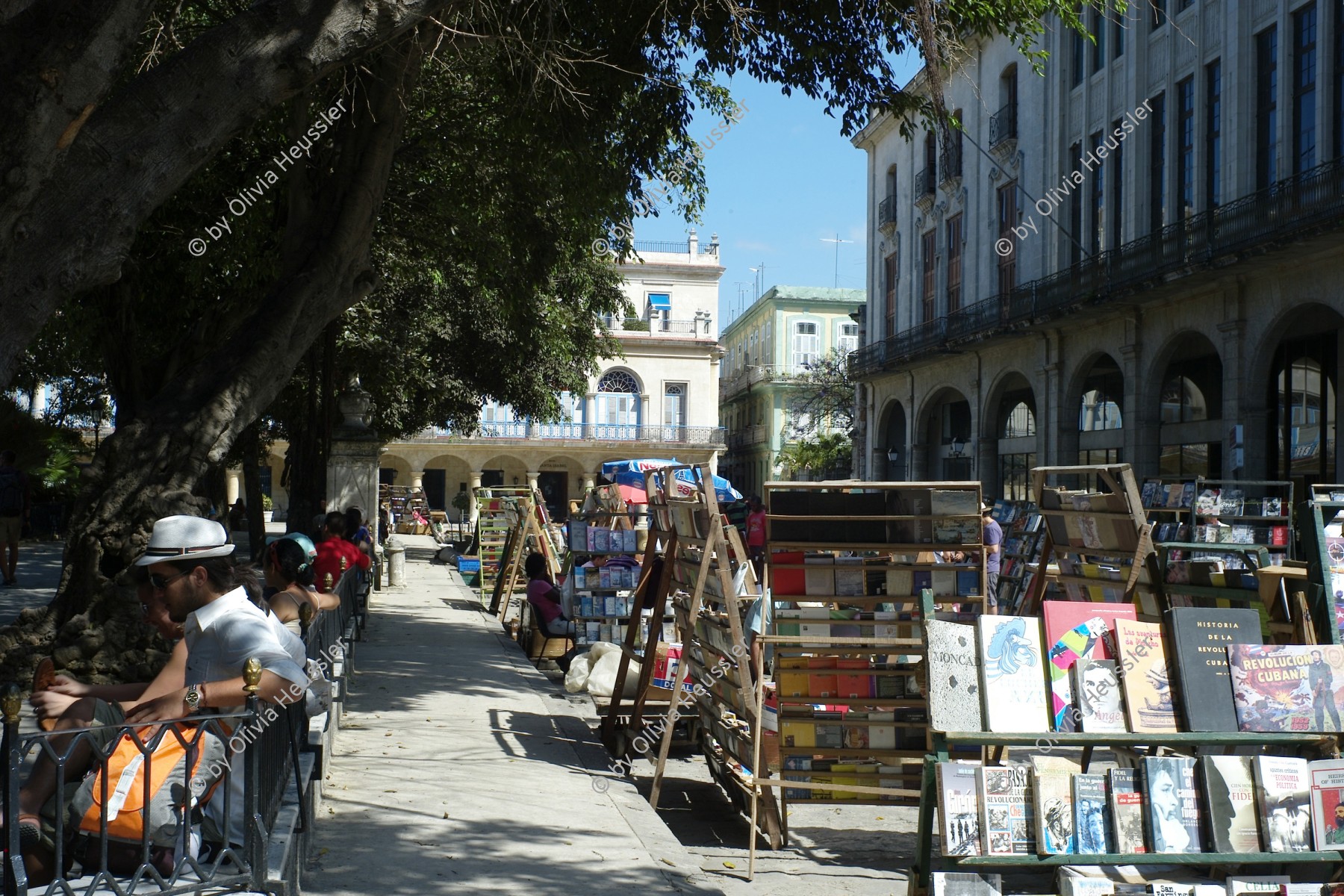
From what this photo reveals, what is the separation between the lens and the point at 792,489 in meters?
7.06

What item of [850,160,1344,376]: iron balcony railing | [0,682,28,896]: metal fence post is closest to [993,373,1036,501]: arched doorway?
[850,160,1344,376]: iron balcony railing

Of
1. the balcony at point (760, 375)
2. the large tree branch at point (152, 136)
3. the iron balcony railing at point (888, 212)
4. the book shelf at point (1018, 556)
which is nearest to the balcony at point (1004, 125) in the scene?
the iron balcony railing at point (888, 212)

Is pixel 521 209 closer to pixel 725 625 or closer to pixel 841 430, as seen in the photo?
pixel 725 625

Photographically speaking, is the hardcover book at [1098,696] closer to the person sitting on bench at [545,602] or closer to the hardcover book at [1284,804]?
the hardcover book at [1284,804]

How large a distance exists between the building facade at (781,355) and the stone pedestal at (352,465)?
4608cm

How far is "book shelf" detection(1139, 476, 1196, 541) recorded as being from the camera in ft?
45.7

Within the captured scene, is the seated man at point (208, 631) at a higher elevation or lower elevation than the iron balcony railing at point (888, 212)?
lower

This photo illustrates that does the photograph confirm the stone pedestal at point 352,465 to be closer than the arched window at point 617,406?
Yes

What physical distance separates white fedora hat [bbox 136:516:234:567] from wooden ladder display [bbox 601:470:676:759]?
379cm

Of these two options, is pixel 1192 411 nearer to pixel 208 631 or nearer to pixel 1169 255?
pixel 1169 255

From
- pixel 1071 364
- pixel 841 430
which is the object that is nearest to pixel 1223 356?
pixel 1071 364

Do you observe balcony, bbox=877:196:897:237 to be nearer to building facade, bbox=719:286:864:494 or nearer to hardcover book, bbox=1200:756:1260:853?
building facade, bbox=719:286:864:494

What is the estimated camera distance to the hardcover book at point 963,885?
3.97 m

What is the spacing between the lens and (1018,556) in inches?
556
